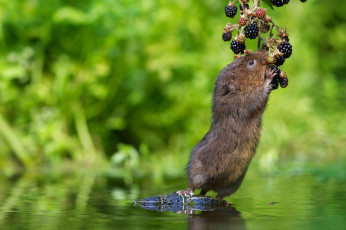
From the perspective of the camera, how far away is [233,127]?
3.91 meters

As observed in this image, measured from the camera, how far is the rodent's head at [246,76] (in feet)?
13.3

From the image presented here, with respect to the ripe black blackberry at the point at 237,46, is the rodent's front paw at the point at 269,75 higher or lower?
lower

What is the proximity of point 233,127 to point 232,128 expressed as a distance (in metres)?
0.01

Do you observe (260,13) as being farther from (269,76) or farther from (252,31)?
(269,76)

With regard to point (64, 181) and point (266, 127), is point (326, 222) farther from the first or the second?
point (266, 127)

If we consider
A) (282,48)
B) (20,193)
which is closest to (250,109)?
(282,48)

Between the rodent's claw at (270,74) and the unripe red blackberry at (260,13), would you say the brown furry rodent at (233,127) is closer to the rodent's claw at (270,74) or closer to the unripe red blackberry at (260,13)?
the rodent's claw at (270,74)

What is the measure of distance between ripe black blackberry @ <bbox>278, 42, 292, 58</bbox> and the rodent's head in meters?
0.32

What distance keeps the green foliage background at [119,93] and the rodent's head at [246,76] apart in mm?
2202

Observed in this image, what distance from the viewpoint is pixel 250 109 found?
12.9ft

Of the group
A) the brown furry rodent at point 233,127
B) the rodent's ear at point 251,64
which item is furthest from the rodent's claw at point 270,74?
the rodent's ear at point 251,64

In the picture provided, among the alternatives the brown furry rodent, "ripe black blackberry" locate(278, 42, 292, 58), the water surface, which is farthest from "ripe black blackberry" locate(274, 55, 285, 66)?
→ the water surface

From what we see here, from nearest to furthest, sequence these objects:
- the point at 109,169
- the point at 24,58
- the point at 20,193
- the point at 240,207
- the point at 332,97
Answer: the point at 240,207
the point at 20,193
the point at 109,169
the point at 24,58
the point at 332,97

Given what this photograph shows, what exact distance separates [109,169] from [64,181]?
3.89 feet
